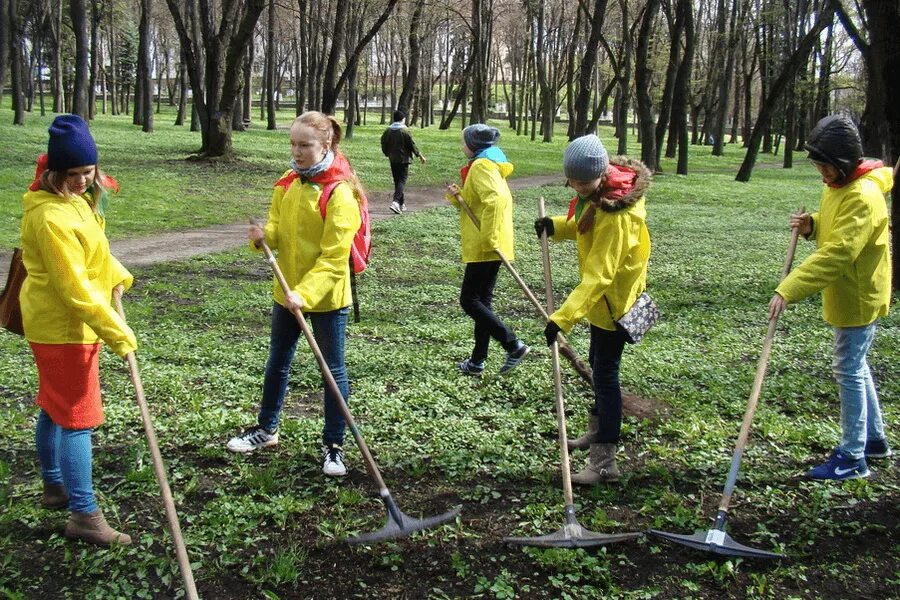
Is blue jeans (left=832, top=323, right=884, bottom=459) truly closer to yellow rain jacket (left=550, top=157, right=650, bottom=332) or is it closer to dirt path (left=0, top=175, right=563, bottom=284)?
yellow rain jacket (left=550, top=157, right=650, bottom=332)

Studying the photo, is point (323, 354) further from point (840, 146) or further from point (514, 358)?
point (840, 146)

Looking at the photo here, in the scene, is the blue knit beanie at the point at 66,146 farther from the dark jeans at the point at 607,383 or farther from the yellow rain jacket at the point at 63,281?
the dark jeans at the point at 607,383

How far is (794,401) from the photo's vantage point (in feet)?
19.4

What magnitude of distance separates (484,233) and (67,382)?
10.6ft

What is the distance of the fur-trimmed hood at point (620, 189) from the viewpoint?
420 centimetres

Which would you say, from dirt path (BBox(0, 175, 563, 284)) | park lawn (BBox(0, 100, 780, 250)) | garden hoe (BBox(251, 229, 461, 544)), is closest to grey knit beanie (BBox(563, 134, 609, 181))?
garden hoe (BBox(251, 229, 461, 544))

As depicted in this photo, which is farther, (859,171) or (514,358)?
(514,358)

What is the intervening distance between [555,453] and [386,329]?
3.16m

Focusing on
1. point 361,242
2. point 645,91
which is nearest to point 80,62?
point 645,91

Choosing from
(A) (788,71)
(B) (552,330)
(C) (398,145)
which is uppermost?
(A) (788,71)

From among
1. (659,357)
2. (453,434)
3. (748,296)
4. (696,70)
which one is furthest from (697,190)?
(696,70)

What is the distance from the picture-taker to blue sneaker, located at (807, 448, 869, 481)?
4.54m

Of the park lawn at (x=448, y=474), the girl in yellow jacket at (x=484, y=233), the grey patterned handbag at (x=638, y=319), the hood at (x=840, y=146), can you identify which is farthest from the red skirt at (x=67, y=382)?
the hood at (x=840, y=146)

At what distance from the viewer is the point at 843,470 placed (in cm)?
454
